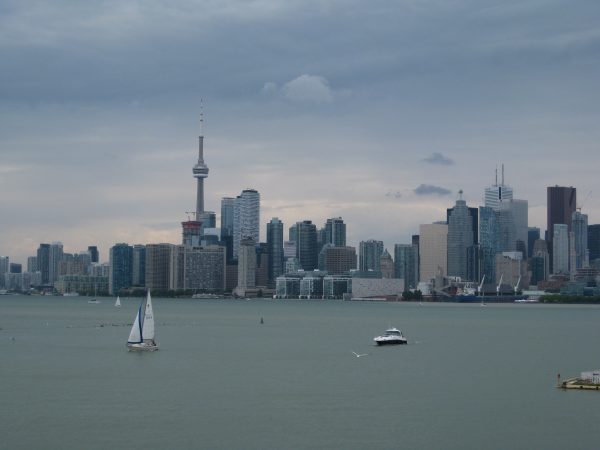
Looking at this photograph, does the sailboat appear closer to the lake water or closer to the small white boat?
the lake water

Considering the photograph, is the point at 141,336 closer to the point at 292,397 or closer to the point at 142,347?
the point at 142,347

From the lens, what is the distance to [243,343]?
5217 inches

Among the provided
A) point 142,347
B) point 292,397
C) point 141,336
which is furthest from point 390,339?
point 292,397

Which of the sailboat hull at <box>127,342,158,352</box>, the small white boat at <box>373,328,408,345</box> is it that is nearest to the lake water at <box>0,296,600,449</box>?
the sailboat hull at <box>127,342,158,352</box>

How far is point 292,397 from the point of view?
7431 cm

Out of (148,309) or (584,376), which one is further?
(148,309)

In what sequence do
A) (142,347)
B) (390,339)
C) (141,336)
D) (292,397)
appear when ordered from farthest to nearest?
1. (390,339)
2. (141,336)
3. (142,347)
4. (292,397)

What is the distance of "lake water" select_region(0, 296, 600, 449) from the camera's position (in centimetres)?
5909

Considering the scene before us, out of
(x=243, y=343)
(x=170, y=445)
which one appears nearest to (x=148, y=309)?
(x=243, y=343)

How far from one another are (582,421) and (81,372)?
1787 inches

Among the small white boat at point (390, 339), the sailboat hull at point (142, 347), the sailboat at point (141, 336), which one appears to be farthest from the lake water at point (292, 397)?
the small white boat at point (390, 339)

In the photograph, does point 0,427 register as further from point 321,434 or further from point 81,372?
point 81,372

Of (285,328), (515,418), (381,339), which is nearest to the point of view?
(515,418)

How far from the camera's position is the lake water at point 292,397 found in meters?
59.1
